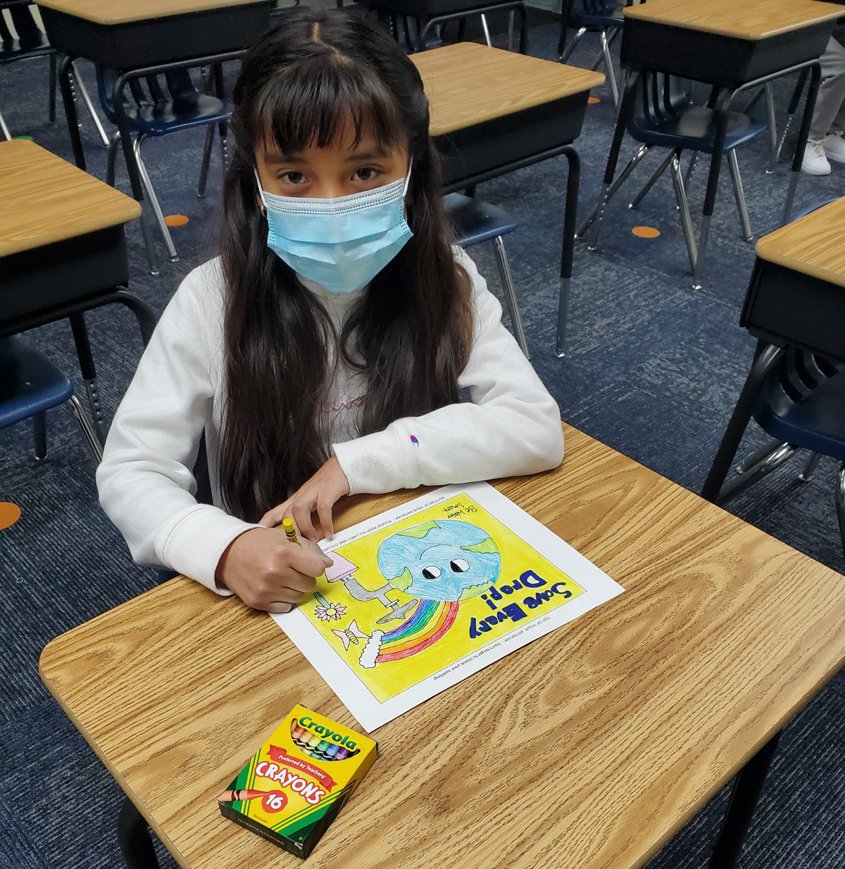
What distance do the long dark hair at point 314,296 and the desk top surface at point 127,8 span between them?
1710 mm

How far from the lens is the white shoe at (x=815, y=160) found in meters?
3.68

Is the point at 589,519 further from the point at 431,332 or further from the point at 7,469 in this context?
the point at 7,469

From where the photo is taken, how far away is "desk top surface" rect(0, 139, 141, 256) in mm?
1346

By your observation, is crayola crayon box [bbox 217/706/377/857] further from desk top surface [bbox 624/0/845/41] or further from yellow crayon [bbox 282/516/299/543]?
desk top surface [bbox 624/0/845/41]

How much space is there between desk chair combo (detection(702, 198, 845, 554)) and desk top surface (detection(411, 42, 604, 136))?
709 millimetres

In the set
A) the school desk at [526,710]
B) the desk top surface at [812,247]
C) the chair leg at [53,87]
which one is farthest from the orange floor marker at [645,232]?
the chair leg at [53,87]

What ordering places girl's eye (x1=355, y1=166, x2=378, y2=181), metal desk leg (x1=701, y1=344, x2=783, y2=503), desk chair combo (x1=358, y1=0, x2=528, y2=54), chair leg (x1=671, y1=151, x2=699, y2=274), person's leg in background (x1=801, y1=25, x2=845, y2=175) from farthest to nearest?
person's leg in background (x1=801, y1=25, x2=845, y2=175)
desk chair combo (x1=358, y1=0, x2=528, y2=54)
chair leg (x1=671, y1=151, x2=699, y2=274)
metal desk leg (x1=701, y1=344, x2=783, y2=503)
girl's eye (x1=355, y1=166, x2=378, y2=181)

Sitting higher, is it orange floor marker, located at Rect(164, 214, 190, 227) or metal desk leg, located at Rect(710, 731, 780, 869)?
metal desk leg, located at Rect(710, 731, 780, 869)

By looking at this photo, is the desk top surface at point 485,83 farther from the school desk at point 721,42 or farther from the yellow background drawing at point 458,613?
the yellow background drawing at point 458,613

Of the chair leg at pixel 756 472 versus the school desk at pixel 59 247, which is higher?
the school desk at pixel 59 247

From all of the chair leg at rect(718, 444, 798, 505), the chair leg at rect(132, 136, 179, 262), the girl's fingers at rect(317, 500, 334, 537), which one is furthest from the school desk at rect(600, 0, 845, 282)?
the girl's fingers at rect(317, 500, 334, 537)

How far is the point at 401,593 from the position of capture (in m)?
0.77

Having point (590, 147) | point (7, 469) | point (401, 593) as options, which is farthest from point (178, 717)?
point (590, 147)

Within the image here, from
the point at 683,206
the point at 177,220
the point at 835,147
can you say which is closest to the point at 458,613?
the point at 683,206
